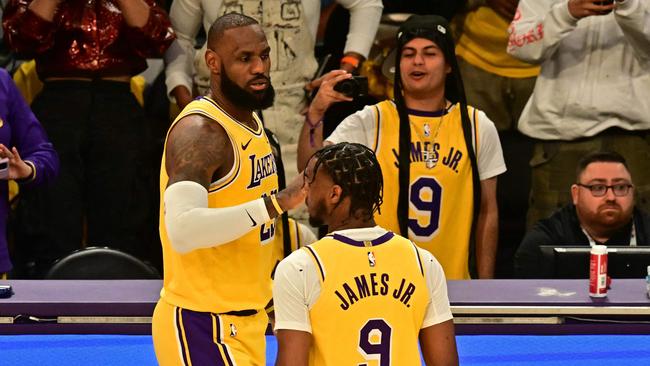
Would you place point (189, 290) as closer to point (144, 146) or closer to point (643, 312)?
point (643, 312)

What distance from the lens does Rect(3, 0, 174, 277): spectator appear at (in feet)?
16.9

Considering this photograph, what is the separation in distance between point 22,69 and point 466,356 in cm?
314

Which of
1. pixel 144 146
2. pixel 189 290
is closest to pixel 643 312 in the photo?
pixel 189 290

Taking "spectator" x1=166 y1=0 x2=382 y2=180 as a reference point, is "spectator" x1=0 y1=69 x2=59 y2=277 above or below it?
below

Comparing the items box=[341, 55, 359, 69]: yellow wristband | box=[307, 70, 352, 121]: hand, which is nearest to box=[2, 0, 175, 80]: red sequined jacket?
box=[341, 55, 359, 69]: yellow wristband

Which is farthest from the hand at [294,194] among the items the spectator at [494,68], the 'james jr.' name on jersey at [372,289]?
the spectator at [494,68]

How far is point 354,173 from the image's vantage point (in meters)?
2.68

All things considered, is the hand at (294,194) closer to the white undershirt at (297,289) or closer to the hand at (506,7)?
the white undershirt at (297,289)

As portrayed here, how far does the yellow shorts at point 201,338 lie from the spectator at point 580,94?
8.02ft

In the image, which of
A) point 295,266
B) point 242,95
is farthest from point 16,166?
point 295,266

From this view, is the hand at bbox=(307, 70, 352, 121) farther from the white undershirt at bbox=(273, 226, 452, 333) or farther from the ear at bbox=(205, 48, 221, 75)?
the white undershirt at bbox=(273, 226, 452, 333)

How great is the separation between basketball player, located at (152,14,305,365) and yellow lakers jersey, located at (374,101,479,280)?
124 centimetres

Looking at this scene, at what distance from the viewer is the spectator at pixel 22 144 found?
4469mm

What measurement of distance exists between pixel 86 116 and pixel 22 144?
0.64m
